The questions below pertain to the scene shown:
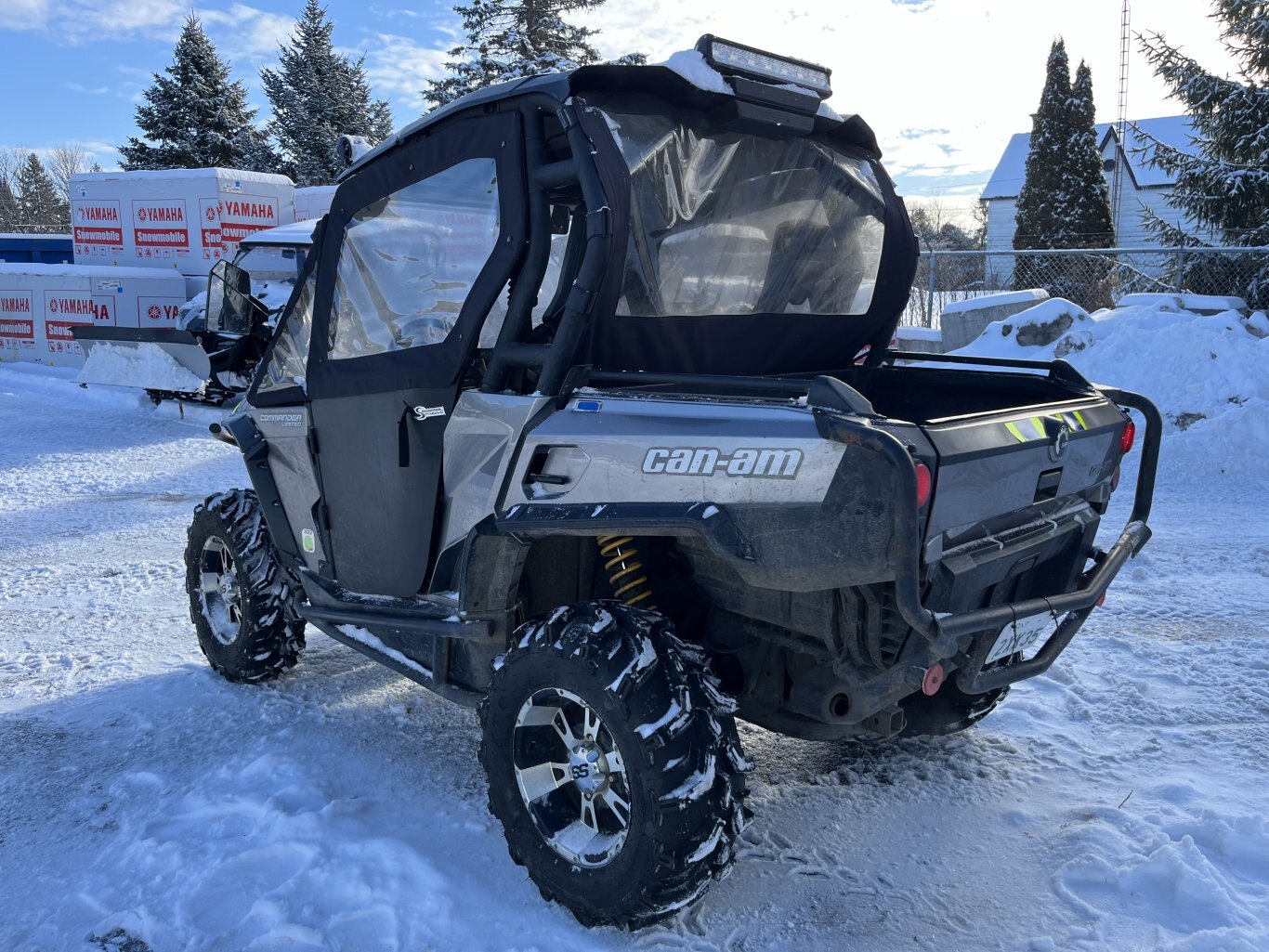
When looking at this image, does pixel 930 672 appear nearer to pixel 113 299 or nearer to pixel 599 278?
pixel 599 278

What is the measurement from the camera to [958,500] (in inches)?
104

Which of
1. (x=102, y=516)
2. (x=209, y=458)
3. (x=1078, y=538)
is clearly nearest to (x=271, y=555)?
(x=1078, y=538)

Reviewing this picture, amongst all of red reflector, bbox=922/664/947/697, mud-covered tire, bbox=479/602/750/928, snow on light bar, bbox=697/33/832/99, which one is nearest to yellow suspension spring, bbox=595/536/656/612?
mud-covered tire, bbox=479/602/750/928

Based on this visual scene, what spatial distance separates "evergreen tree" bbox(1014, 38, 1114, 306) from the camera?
25125 mm

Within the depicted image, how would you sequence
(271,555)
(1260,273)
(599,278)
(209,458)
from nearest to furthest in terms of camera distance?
(599,278) < (271,555) < (209,458) < (1260,273)

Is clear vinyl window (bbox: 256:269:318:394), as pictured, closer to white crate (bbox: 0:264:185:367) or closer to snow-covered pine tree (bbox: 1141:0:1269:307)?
white crate (bbox: 0:264:185:367)

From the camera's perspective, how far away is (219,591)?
488 centimetres

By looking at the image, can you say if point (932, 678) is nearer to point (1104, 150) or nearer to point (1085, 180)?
point (1085, 180)

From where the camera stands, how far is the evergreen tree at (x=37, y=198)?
6644 cm

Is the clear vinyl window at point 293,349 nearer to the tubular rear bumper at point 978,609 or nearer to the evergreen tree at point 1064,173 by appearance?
the tubular rear bumper at point 978,609

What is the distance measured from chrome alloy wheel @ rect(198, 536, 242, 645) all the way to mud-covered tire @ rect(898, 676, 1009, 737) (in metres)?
3.07

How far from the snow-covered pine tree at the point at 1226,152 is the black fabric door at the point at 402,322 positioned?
14.8 m

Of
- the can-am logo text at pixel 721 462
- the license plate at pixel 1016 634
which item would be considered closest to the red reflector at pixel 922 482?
the can-am logo text at pixel 721 462

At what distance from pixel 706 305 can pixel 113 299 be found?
1596cm
